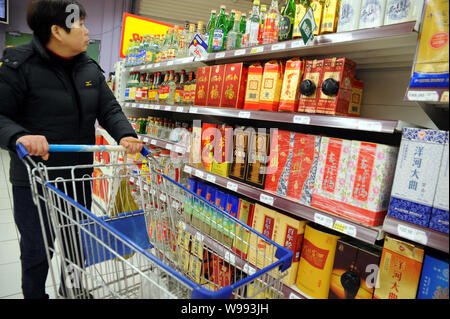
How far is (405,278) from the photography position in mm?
1348

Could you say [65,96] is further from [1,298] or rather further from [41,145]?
[1,298]

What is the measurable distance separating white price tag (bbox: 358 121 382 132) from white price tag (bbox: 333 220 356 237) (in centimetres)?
47

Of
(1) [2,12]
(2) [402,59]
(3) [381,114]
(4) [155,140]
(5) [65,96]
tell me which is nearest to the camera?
(5) [65,96]

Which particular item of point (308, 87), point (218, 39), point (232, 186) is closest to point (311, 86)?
point (308, 87)

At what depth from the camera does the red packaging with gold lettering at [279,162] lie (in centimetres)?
185

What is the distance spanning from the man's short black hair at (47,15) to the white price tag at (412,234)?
1.80 meters

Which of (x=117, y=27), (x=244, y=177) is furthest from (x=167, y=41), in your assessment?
(x=117, y=27)

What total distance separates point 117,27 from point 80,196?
24.1 ft

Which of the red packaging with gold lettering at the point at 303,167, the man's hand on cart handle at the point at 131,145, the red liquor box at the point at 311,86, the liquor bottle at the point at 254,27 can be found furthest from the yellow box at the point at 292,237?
the liquor bottle at the point at 254,27

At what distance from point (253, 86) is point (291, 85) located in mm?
319

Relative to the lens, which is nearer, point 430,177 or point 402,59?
point 430,177

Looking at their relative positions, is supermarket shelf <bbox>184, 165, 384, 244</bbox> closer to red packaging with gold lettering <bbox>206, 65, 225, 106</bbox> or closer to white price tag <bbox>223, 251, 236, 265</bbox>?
white price tag <bbox>223, 251, 236, 265</bbox>

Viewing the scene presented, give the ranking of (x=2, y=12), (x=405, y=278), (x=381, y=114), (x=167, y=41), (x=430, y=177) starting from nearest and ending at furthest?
(x=430, y=177)
(x=405, y=278)
(x=381, y=114)
(x=167, y=41)
(x=2, y=12)

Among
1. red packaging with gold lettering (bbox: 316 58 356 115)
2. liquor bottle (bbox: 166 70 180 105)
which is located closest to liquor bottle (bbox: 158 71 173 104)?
liquor bottle (bbox: 166 70 180 105)
